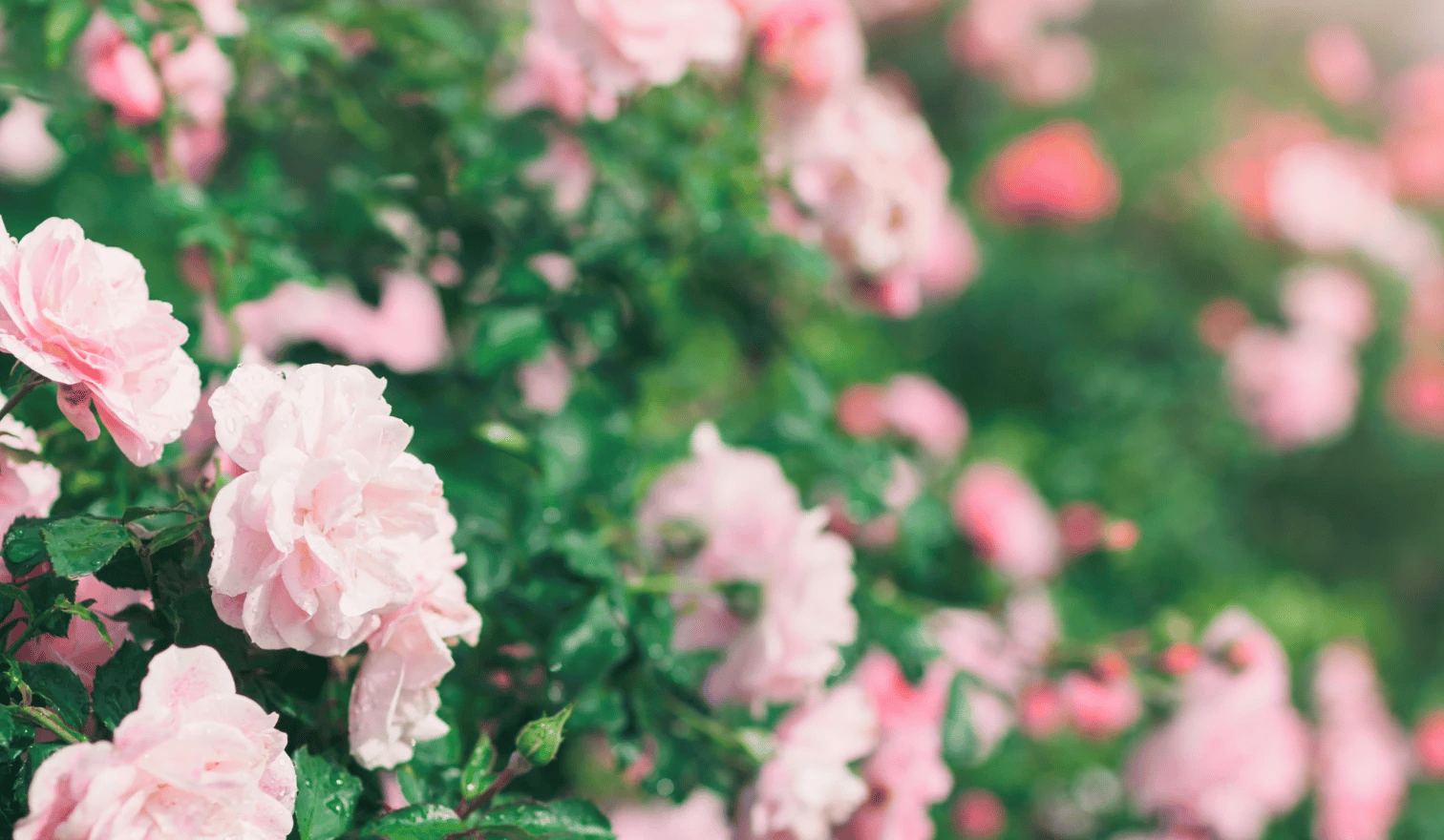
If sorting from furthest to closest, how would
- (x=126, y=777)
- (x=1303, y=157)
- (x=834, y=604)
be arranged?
(x=1303, y=157), (x=834, y=604), (x=126, y=777)

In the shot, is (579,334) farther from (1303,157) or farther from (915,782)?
(1303,157)

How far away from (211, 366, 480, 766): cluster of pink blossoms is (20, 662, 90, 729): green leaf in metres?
0.09

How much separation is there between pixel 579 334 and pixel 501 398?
0.36ft

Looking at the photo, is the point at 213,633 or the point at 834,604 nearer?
the point at 213,633

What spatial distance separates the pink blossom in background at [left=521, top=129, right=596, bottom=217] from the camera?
110 centimetres

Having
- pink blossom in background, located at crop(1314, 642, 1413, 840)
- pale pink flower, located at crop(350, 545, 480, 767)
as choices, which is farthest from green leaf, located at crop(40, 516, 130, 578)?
pink blossom in background, located at crop(1314, 642, 1413, 840)

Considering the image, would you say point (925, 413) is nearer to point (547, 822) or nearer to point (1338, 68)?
point (547, 822)

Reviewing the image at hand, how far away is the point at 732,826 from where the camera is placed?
854 millimetres

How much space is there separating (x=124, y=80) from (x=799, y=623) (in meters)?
0.75

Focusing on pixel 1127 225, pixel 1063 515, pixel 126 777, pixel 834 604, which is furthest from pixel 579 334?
pixel 1127 225

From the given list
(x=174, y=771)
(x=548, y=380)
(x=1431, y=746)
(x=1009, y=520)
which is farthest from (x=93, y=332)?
(x=1431, y=746)

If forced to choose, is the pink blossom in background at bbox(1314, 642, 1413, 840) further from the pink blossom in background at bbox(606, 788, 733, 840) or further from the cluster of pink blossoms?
the cluster of pink blossoms

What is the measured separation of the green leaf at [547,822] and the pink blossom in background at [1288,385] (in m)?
1.88

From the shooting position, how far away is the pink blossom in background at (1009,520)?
165cm
